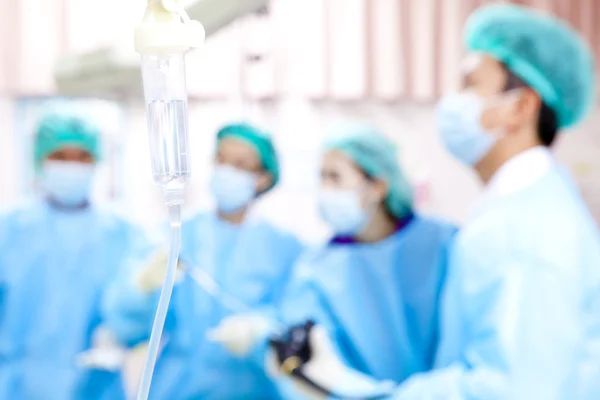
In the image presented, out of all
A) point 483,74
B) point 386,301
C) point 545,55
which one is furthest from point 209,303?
point 545,55

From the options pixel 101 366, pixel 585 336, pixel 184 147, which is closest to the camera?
Answer: pixel 184 147

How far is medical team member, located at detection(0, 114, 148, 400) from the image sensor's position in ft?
5.31

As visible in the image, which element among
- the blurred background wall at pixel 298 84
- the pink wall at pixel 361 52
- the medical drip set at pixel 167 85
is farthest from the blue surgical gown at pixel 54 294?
the medical drip set at pixel 167 85

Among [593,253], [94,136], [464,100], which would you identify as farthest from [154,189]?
[593,253]

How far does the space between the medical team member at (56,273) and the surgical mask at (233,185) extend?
24 centimetres

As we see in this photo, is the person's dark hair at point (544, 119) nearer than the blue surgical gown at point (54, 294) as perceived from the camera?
Yes

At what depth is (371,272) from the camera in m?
1.55

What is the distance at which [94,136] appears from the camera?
164 centimetres

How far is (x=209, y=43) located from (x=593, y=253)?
0.94 meters

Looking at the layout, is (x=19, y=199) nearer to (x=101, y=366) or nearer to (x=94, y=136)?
(x=94, y=136)

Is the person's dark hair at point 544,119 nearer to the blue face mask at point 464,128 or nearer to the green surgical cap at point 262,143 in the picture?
the blue face mask at point 464,128

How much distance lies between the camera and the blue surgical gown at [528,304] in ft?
4.14

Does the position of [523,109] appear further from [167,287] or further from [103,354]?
[103,354]

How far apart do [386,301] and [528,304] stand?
0.35m
